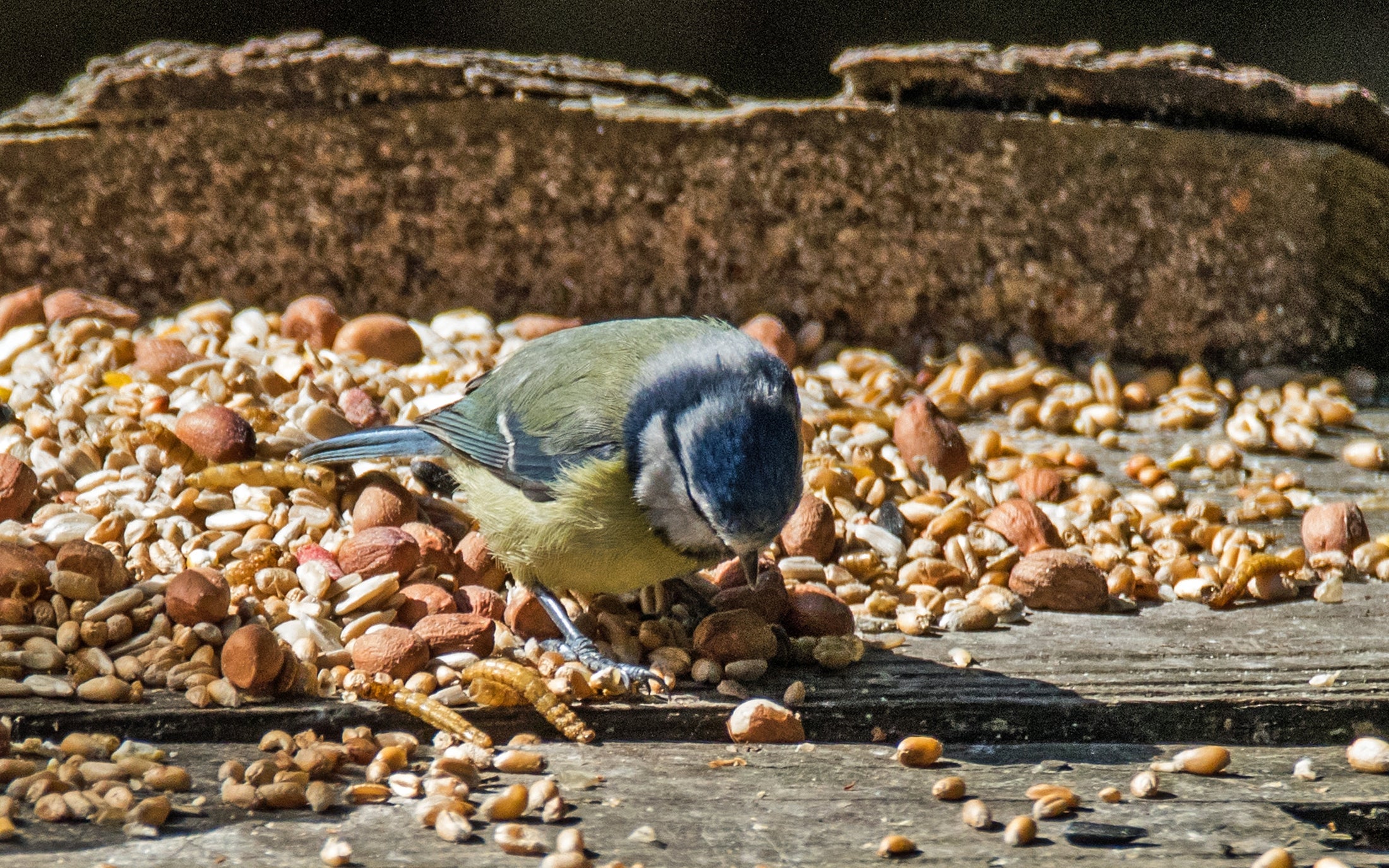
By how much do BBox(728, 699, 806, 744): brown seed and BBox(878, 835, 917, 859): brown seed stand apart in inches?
10.7

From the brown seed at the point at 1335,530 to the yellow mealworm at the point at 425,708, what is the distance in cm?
140

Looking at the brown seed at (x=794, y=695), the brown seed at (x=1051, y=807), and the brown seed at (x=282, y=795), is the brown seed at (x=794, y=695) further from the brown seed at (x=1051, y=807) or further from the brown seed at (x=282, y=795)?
the brown seed at (x=282, y=795)

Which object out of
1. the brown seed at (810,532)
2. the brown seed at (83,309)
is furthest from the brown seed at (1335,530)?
the brown seed at (83,309)

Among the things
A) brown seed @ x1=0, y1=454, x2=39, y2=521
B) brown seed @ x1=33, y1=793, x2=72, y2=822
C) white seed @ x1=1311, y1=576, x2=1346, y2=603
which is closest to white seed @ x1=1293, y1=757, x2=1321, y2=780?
white seed @ x1=1311, y1=576, x2=1346, y2=603

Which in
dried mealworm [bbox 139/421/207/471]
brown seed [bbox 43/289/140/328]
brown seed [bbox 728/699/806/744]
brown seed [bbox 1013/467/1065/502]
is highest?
brown seed [bbox 43/289/140/328]

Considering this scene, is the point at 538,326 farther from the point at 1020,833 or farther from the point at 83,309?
the point at 1020,833

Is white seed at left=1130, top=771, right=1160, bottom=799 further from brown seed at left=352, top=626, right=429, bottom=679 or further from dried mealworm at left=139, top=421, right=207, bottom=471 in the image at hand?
dried mealworm at left=139, top=421, right=207, bottom=471

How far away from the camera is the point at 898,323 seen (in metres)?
2.71

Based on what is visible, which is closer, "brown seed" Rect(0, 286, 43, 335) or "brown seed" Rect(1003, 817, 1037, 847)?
"brown seed" Rect(1003, 817, 1037, 847)

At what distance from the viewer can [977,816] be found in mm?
1302

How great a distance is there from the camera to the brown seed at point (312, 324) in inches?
97.0

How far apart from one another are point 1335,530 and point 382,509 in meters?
1.52

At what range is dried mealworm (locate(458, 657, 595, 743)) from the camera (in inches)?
58.9

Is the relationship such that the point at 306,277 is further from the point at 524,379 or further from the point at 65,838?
the point at 65,838
